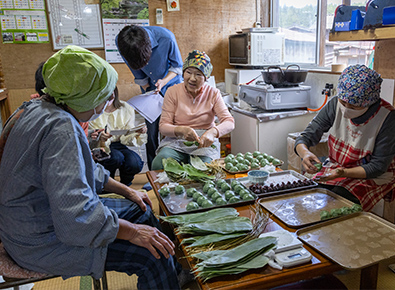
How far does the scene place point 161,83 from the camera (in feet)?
9.27

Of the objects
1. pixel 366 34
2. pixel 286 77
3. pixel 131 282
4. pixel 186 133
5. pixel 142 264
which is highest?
pixel 366 34

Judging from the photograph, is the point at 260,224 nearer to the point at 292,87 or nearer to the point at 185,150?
the point at 185,150

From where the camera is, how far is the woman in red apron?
1730 mm

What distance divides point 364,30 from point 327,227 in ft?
4.11

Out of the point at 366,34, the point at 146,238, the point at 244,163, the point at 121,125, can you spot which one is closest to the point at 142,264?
the point at 146,238

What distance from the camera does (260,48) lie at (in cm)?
376

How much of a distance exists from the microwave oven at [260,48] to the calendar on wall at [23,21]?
228 centimetres

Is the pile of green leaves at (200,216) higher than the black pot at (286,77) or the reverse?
the reverse

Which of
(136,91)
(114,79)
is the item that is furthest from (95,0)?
(114,79)

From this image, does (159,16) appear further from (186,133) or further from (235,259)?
(235,259)

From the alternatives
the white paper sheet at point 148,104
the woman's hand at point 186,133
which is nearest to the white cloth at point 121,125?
the white paper sheet at point 148,104

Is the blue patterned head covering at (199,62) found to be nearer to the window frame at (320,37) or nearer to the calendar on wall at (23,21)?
the window frame at (320,37)

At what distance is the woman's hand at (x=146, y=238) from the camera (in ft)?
4.02

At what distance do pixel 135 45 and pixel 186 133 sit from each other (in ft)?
2.70
